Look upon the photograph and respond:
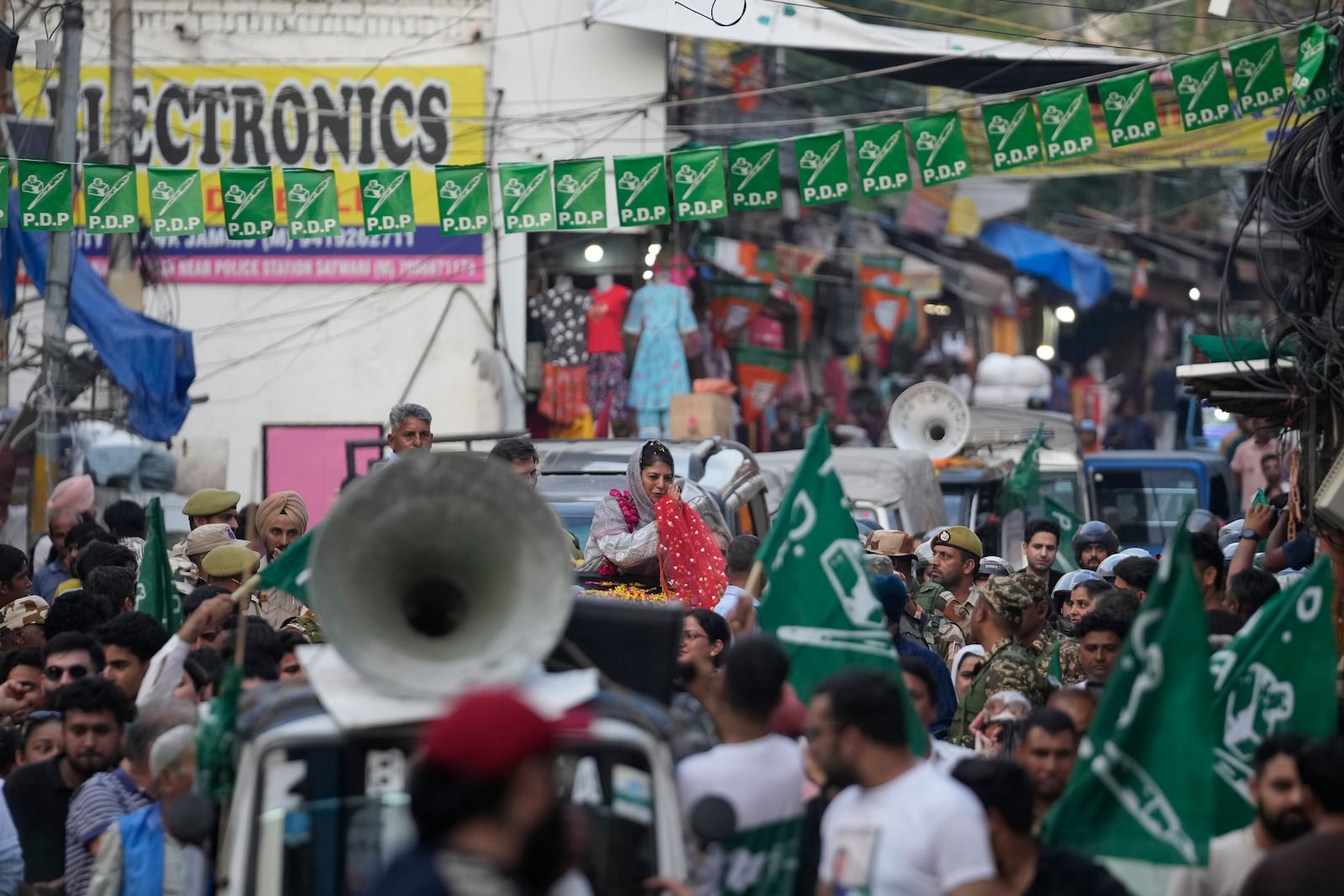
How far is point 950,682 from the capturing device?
7.96 metres

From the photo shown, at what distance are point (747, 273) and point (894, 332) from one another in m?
4.47

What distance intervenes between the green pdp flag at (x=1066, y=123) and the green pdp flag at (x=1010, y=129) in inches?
5.0

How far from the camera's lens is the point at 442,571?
14.7 feet

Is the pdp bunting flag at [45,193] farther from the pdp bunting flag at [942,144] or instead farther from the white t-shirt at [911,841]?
the white t-shirt at [911,841]

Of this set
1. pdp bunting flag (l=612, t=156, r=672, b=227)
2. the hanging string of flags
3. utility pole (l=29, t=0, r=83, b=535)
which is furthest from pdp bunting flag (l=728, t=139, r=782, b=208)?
utility pole (l=29, t=0, r=83, b=535)

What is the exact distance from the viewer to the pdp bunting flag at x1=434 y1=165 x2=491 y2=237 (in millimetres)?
14609

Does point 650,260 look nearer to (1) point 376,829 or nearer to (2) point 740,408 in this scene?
(2) point 740,408

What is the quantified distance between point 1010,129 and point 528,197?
3.62 m

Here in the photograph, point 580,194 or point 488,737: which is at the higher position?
point 580,194

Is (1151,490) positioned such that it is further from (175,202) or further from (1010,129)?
(175,202)

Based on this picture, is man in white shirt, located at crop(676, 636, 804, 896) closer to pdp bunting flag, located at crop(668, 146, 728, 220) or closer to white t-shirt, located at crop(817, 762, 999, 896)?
white t-shirt, located at crop(817, 762, 999, 896)

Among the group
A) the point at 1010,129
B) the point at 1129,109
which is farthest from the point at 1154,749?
the point at 1010,129

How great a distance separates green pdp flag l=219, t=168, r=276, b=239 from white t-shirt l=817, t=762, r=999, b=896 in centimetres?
1075

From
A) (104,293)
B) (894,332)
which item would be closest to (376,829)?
(104,293)
